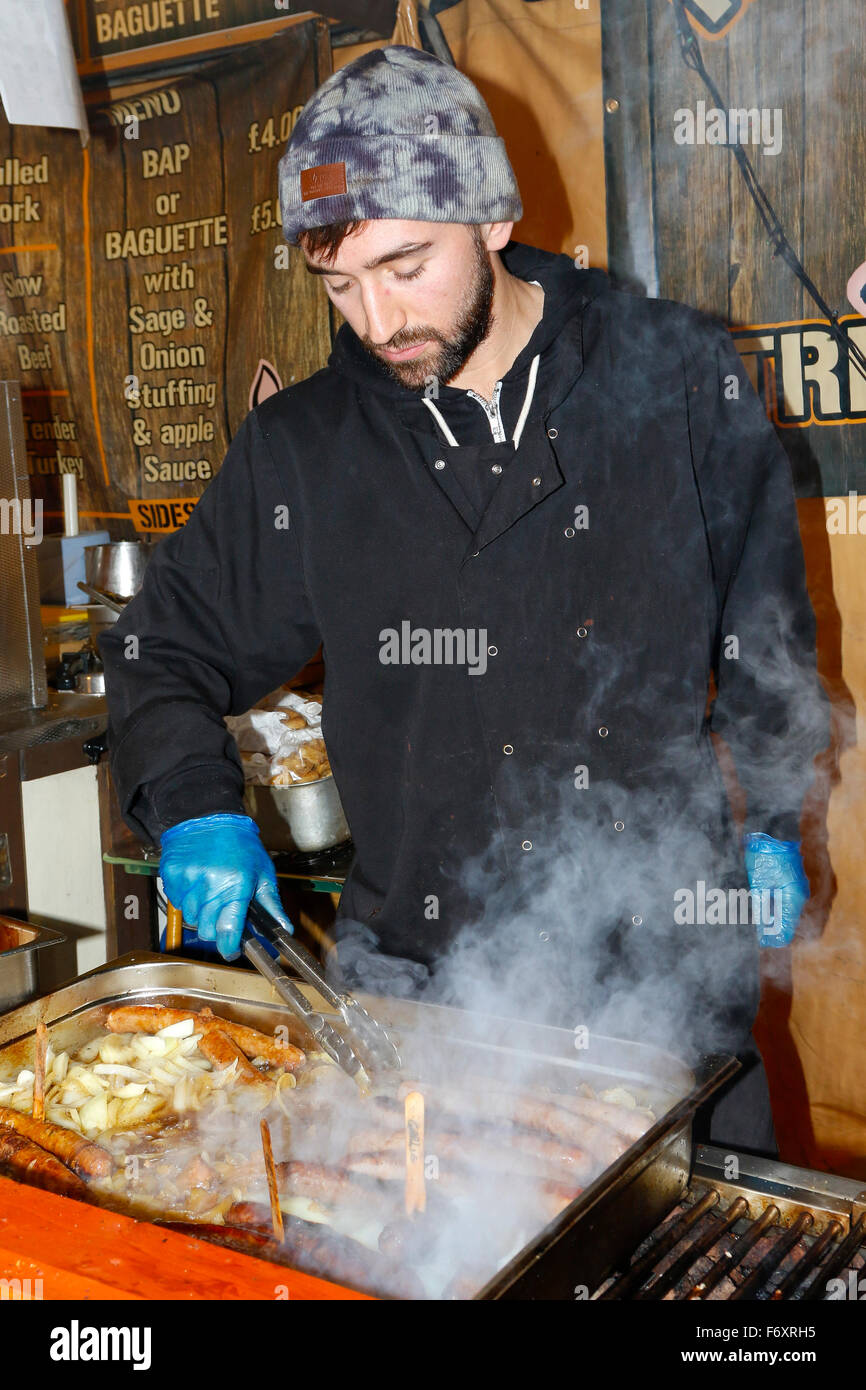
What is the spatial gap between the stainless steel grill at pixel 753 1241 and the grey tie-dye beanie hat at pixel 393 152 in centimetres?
163

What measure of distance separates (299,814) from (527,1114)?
1.77 meters

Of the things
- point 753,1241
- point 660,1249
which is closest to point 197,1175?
point 660,1249

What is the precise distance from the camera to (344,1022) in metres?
1.96

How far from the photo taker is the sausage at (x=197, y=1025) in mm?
2105

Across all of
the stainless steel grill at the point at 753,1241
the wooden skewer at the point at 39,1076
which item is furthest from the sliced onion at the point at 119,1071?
the stainless steel grill at the point at 753,1241

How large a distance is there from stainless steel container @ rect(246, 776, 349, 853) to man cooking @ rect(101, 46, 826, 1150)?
1.03m

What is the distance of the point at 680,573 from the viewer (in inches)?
90.4

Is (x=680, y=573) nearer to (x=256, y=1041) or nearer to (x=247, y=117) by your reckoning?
(x=256, y=1041)

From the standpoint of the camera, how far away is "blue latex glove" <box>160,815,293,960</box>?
2.09 m

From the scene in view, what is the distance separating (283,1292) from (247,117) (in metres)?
4.11

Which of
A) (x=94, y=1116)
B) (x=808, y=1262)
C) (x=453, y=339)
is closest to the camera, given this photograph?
(x=808, y=1262)

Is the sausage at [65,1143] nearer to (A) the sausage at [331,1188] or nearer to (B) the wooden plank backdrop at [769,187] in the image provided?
(A) the sausage at [331,1188]

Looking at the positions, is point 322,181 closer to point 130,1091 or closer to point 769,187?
point 130,1091
